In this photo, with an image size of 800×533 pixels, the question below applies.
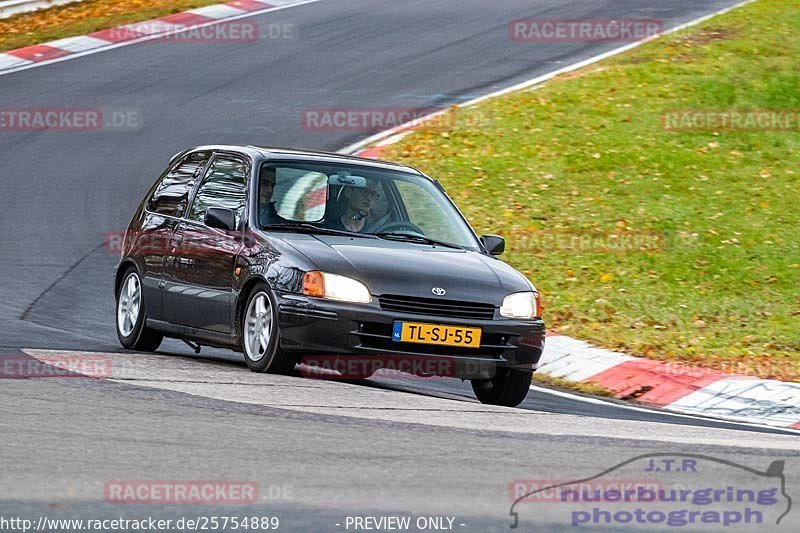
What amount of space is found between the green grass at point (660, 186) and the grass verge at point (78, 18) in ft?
29.4

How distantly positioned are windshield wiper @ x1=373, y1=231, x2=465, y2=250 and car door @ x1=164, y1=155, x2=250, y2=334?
1.00 meters

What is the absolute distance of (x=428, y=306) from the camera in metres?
8.84

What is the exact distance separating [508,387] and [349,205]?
1679 millimetres

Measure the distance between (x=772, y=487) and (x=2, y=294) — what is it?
9.00 meters

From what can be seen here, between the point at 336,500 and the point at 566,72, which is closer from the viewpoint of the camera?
the point at 336,500

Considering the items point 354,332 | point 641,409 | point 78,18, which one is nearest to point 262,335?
point 354,332

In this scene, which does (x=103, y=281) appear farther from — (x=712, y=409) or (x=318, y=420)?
(x=318, y=420)

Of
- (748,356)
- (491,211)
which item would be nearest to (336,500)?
(748,356)

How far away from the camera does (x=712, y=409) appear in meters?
10.2

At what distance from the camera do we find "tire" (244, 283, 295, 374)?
8.95 metres

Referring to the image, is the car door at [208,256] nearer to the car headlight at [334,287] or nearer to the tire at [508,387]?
the car headlight at [334,287]

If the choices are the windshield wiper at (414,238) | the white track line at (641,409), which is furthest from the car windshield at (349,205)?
the white track line at (641,409)

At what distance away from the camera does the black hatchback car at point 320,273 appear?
8797 millimetres

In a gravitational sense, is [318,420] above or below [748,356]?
above
